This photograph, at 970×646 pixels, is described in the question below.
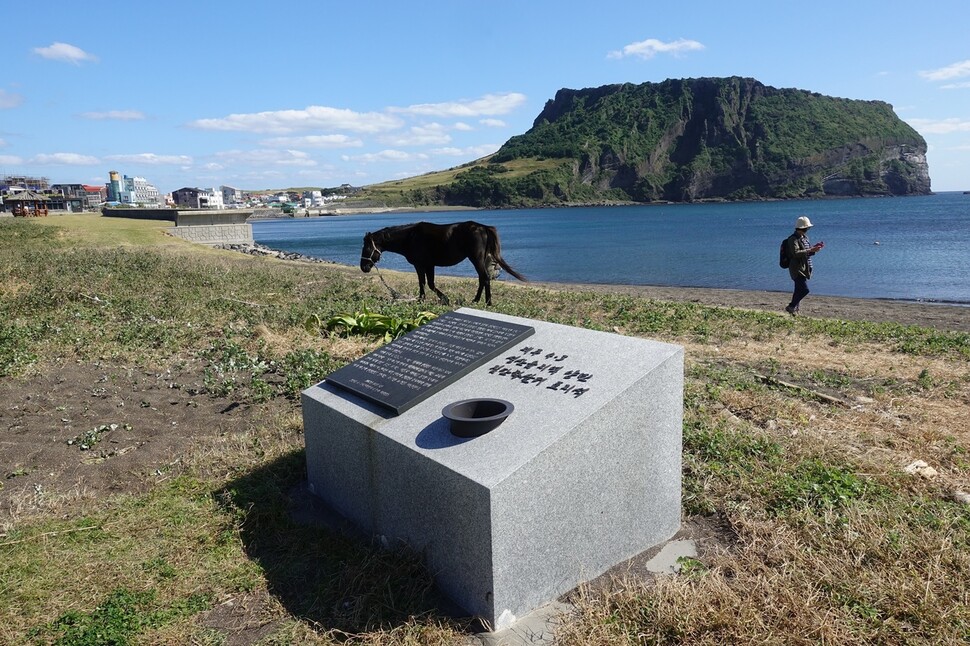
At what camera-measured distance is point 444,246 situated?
13328mm

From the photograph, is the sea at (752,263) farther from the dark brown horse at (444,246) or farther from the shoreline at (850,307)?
the dark brown horse at (444,246)

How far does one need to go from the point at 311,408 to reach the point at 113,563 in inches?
66.0

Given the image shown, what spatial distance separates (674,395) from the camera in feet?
14.7

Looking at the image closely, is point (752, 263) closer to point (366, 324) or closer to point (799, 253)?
point (799, 253)

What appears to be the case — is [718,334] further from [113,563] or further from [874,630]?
[113,563]

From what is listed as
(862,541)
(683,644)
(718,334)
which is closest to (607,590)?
(683,644)

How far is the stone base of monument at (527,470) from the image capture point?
362 cm

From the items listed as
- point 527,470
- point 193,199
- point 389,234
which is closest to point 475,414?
point 527,470

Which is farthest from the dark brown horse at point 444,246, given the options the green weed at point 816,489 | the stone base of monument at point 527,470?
the green weed at point 816,489

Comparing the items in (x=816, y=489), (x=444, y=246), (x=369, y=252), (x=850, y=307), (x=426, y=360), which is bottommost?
(x=850, y=307)

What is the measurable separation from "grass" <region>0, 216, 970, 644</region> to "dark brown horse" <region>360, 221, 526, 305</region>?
4.69 metres

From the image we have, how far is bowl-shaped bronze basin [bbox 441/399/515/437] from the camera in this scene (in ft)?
13.0

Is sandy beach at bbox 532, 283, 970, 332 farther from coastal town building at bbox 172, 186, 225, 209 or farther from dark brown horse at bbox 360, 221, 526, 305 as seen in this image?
coastal town building at bbox 172, 186, 225, 209

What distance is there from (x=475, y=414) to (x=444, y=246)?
9273mm
